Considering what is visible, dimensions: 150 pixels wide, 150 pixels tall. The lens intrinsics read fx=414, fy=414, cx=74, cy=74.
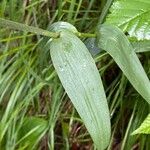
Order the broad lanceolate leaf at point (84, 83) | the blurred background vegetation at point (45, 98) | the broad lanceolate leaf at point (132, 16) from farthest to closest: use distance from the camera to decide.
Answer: the blurred background vegetation at point (45, 98) < the broad lanceolate leaf at point (132, 16) < the broad lanceolate leaf at point (84, 83)

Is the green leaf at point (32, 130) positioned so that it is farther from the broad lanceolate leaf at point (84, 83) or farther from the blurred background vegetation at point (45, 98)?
the broad lanceolate leaf at point (84, 83)

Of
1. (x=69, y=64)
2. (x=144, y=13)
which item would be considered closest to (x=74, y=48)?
(x=69, y=64)

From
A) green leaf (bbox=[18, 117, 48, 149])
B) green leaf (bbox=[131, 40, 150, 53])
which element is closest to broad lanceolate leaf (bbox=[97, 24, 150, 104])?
green leaf (bbox=[131, 40, 150, 53])

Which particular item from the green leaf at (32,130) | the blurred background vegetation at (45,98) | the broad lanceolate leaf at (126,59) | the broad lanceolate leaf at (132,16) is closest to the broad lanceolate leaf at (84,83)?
the broad lanceolate leaf at (126,59)

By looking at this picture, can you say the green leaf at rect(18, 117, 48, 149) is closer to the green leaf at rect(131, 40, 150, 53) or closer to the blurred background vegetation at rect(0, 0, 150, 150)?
the blurred background vegetation at rect(0, 0, 150, 150)

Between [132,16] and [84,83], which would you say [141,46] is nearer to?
[132,16]

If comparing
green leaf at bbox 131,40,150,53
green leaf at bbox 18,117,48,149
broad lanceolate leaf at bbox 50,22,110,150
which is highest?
broad lanceolate leaf at bbox 50,22,110,150

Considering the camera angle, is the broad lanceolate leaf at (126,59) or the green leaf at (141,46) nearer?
the broad lanceolate leaf at (126,59)

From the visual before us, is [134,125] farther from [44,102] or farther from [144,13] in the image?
[144,13]

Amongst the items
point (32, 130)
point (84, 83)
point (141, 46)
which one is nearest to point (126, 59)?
point (84, 83)
